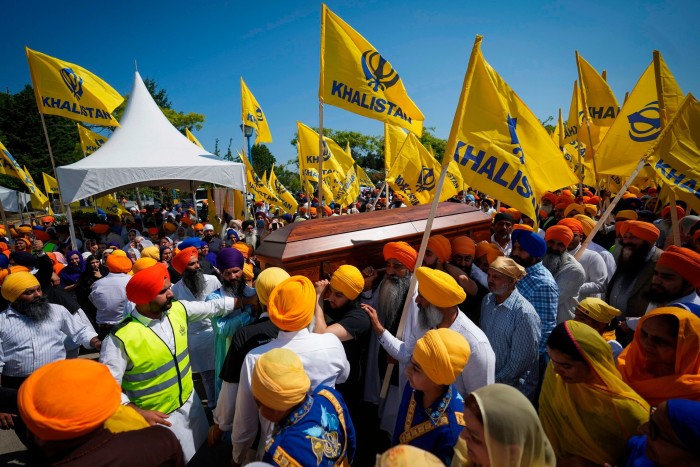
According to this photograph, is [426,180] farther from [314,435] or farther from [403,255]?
[314,435]

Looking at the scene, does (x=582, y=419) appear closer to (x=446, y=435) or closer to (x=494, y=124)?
(x=446, y=435)

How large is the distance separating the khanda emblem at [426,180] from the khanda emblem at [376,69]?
217 cm

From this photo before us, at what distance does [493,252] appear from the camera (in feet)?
12.4

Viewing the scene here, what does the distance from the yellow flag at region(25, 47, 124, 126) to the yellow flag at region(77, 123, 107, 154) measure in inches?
133

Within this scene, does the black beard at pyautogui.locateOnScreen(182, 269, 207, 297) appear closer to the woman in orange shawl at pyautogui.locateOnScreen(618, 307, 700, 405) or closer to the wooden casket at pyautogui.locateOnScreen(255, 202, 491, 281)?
the wooden casket at pyautogui.locateOnScreen(255, 202, 491, 281)

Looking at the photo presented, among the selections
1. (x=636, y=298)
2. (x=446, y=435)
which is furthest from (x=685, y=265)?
(x=446, y=435)

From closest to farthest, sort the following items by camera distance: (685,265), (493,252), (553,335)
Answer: (553,335) → (685,265) → (493,252)

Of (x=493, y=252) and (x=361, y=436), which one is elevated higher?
(x=493, y=252)

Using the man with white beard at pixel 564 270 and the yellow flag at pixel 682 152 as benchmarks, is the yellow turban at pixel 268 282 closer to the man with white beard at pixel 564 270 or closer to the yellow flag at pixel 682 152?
the man with white beard at pixel 564 270

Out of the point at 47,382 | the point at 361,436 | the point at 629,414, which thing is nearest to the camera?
the point at 47,382

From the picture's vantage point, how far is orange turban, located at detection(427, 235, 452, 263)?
3.48 m

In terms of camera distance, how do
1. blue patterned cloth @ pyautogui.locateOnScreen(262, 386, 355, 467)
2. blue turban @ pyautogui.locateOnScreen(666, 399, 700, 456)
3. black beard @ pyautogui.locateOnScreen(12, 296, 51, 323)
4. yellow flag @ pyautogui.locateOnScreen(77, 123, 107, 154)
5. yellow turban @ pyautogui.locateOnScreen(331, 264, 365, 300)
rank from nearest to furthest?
blue turban @ pyautogui.locateOnScreen(666, 399, 700, 456) < blue patterned cloth @ pyautogui.locateOnScreen(262, 386, 355, 467) < yellow turban @ pyautogui.locateOnScreen(331, 264, 365, 300) < black beard @ pyautogui.locateOnScreen(12, 296, 51, 323) < yellow flag @ pyautogui.locateOnScreen(77, 123, 107, 154)

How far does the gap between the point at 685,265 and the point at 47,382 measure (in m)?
3.59

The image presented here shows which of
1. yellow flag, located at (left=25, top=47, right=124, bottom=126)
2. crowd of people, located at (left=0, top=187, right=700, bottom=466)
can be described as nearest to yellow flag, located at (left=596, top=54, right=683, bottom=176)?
crowd of people, located at (left=0, top=187, right=700, bottom=466)
